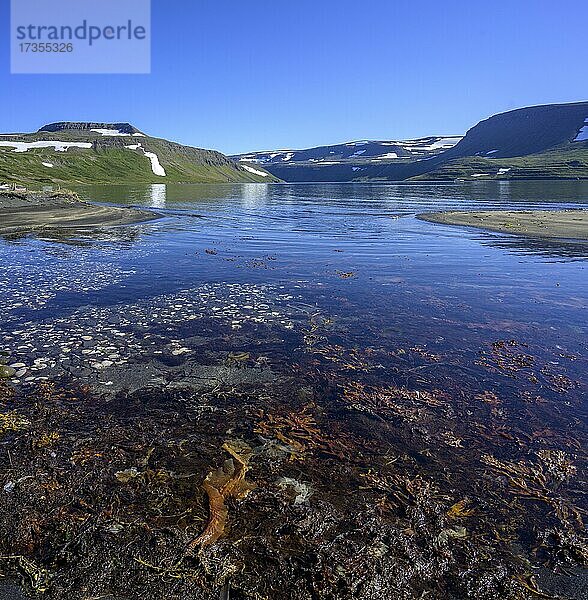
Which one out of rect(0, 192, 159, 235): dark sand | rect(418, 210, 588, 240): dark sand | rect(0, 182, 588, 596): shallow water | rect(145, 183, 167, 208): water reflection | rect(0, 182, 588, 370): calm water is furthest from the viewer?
rect(145, 183, 167, 208): water reflection

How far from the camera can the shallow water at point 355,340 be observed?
743cm

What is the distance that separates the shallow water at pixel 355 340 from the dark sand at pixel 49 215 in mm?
14389

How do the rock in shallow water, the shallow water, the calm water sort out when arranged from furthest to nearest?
the calm water, the rock in shallow water, the shallow water

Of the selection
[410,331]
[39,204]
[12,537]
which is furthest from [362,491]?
[39,204]

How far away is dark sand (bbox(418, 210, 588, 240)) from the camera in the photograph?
32.8 meters

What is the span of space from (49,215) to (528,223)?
4362cm

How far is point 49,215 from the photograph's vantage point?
41719 millimetres

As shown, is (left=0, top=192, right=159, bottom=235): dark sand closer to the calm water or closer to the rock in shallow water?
the calm water

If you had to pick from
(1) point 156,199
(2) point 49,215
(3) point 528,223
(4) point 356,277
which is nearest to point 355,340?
(4) point 356,277

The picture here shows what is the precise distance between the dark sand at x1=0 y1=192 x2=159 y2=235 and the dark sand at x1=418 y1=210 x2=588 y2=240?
30.2 meters

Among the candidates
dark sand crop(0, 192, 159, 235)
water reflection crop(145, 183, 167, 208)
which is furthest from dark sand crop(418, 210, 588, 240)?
water reflection crop(145, 183, 167, 208)

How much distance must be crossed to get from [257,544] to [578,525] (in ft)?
13.0

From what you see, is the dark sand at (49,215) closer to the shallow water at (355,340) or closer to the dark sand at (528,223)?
the shallow water at (355,340)

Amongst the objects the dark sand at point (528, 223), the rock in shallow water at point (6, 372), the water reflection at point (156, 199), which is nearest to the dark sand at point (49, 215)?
the water reflection at point (156, 199)
